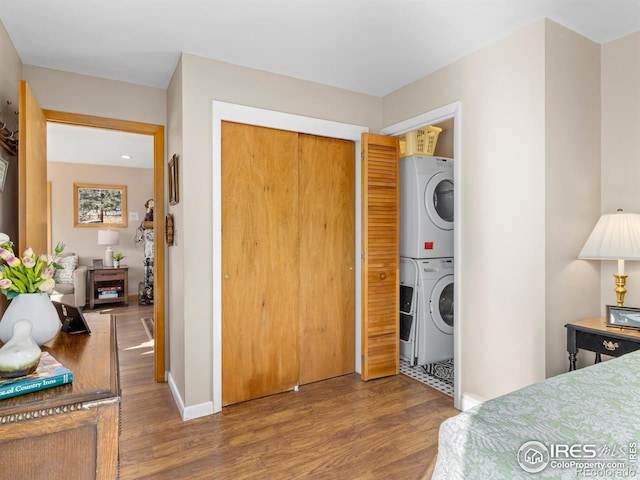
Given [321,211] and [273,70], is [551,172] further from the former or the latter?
[273,70]

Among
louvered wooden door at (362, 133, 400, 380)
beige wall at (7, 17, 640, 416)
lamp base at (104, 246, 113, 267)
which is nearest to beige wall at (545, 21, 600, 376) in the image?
beige wall at (7, 17, 640, 416)

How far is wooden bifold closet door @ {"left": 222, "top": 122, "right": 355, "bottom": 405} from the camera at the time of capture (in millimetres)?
2730

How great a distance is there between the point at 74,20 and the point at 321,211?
1.97 metres

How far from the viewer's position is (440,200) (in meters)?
3.60

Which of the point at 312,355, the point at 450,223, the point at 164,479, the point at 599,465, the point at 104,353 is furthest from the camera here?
the point at 450,223

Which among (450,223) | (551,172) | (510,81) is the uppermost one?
(510,81)

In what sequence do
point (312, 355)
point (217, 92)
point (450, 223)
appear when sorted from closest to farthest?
1. point (217, 92)
2. point (312, 355)
3. point (450, 223)

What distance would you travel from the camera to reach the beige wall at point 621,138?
2.24m

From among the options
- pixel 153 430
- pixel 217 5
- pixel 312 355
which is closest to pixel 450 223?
pixel 312 355

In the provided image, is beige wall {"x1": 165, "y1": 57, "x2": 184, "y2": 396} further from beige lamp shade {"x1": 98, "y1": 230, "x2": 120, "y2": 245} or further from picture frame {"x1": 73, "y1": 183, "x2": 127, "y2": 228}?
picture frame {"x1": 73, "y1": 183, "x2": 127, "y2": 228}

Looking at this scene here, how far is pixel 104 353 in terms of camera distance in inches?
54.9

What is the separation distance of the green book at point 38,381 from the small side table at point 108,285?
5557mm

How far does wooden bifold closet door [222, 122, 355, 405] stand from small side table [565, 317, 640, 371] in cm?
164

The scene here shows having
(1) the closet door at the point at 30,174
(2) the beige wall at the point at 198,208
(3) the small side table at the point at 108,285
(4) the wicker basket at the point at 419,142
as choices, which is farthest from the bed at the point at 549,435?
(3) the small side table at the point at 108,285
